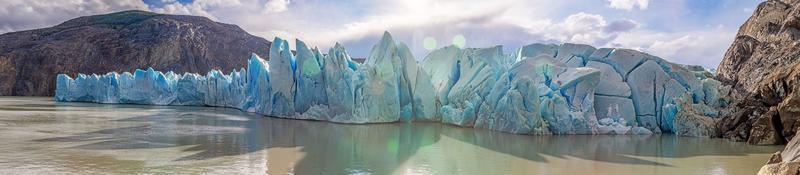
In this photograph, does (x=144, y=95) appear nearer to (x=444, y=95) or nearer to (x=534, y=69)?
(x=444, y=95)

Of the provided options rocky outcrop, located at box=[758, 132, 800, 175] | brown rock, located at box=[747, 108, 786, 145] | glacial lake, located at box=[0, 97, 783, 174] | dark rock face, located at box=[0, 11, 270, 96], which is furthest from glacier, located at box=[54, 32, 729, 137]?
dark rock face, located at box=[0, 11, 270, 96]

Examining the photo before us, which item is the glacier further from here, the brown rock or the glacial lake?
the brown rock

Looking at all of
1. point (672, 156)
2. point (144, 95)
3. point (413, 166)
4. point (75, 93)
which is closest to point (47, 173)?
point (413, 166)

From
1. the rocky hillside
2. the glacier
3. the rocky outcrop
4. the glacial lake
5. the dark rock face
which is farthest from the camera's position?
the dark rock face

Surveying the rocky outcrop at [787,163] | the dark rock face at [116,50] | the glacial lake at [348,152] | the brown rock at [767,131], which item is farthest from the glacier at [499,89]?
the dark rock face at [116,50]

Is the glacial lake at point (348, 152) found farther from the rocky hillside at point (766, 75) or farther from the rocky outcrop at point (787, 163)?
the rocky outcrop at point (787, 163)
